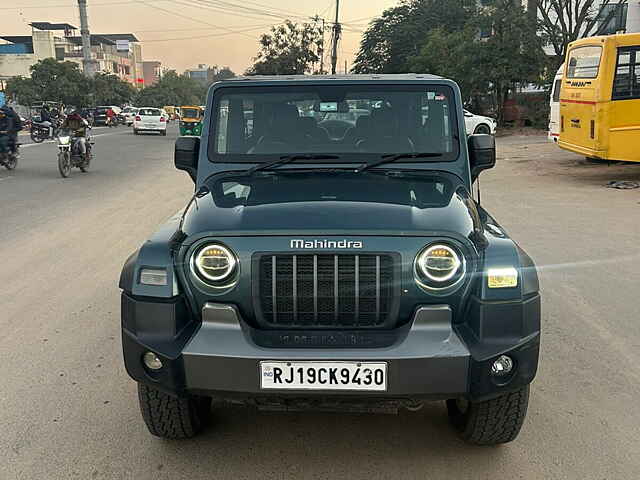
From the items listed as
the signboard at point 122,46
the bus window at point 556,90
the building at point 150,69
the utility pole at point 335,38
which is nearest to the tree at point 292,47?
the utility pole at point 335,38

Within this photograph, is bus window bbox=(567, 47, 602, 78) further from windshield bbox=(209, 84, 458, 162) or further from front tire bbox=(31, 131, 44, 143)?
front tire bbox=(31, 131, 44, 143)

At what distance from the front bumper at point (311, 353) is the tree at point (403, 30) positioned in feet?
153

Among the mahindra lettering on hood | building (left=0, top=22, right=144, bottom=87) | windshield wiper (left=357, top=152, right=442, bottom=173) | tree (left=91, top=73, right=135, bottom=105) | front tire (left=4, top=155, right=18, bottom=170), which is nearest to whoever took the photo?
the mahindra lettering on hood

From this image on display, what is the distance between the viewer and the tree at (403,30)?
1998 inches

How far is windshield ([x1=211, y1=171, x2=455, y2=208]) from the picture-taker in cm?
339

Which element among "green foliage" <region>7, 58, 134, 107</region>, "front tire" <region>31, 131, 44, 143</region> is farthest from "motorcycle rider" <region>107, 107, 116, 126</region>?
"front tire" <region>31, 131, 44, 143</region>

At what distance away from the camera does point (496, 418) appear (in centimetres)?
326

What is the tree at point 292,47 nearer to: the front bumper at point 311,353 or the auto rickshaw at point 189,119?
the auto rickshaw at point 189,119

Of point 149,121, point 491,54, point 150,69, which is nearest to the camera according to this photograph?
point 491,54

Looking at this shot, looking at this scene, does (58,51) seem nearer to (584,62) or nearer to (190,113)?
(190,113)

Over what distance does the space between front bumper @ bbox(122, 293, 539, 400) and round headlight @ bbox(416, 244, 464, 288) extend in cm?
12

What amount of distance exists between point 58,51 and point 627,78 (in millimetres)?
114490

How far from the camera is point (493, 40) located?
3188cm

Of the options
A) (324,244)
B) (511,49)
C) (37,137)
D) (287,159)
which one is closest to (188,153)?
(287,159)
